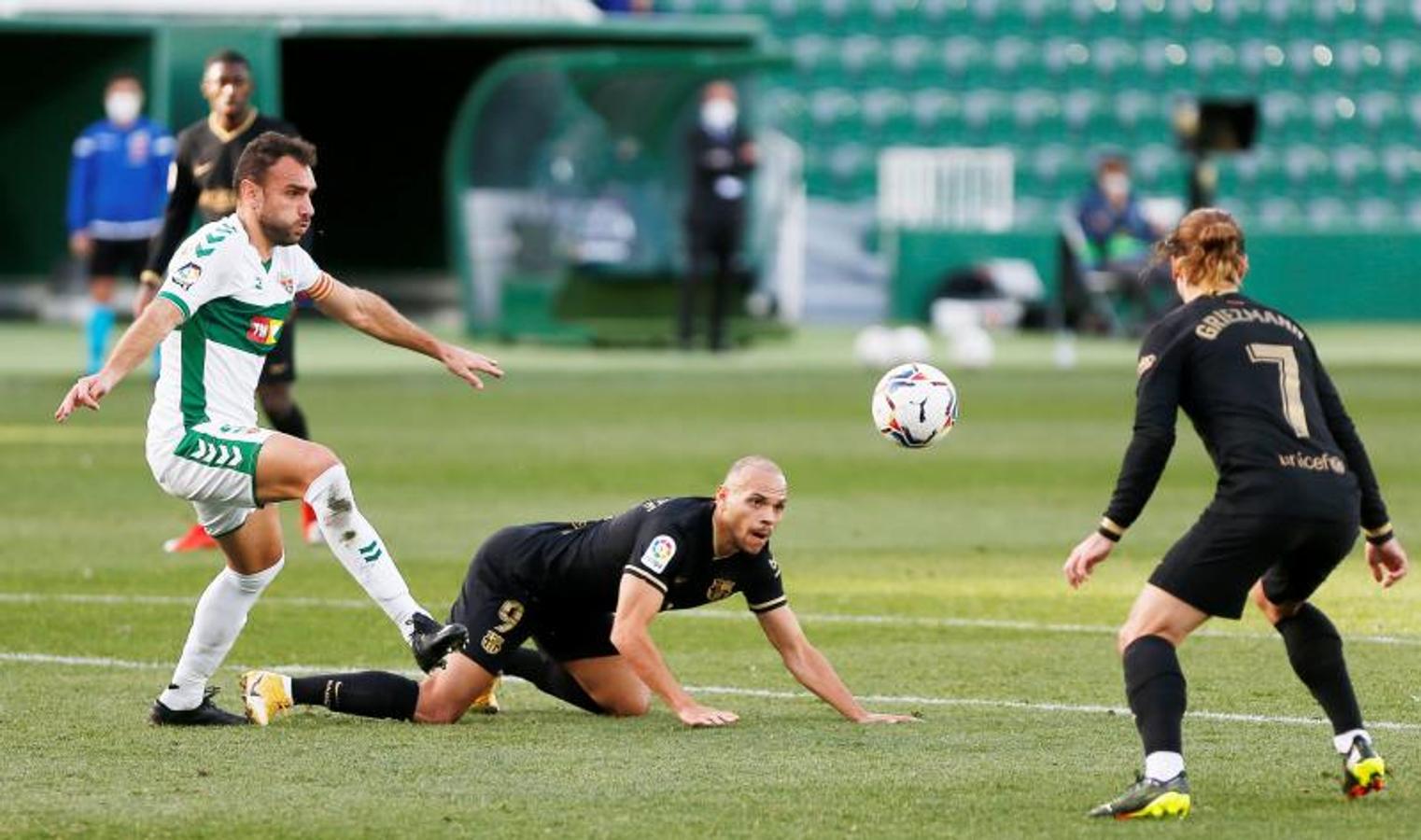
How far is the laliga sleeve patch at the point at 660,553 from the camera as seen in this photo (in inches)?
313

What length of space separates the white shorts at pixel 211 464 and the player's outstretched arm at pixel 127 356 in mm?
295

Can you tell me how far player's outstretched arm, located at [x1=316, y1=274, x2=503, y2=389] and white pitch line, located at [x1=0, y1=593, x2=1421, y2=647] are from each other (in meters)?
2.20

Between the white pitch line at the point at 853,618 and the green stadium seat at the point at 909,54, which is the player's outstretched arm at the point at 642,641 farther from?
the green stadium seat at the point at 909,54

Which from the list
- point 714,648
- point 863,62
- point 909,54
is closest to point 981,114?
point 909,54

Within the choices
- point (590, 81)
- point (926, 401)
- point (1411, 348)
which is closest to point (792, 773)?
point (926, 401)

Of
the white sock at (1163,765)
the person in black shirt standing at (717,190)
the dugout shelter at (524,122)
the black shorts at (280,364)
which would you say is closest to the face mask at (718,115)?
the person in black shirt standing at (717,190)

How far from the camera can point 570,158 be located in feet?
92.1

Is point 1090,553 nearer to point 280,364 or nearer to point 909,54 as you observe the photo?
point 280,364

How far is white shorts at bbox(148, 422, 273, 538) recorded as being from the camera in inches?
312

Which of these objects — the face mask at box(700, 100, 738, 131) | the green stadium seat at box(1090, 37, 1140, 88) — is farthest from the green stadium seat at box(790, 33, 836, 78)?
the face mask at box(700, 100, 738, 131)

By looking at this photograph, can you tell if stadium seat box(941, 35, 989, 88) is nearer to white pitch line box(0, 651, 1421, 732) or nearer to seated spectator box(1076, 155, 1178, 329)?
seated spectator box(1076, 155, 1178, 329)

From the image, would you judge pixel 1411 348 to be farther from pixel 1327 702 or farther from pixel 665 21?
pixel 1327 702

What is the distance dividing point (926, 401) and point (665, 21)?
852 inches

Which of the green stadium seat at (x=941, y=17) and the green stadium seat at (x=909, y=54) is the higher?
the green stadium seat at (x=941, y=17)
